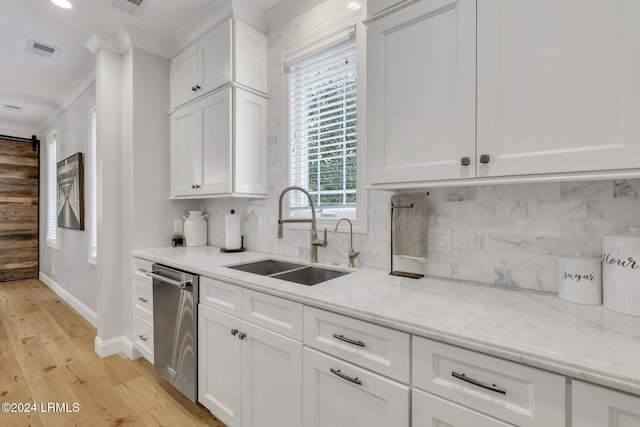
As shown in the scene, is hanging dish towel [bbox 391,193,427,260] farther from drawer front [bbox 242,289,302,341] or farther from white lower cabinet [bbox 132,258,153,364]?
white lower cabinet [bbox 132,258,153,364]

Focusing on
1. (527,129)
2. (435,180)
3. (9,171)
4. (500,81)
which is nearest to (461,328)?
(435,180)

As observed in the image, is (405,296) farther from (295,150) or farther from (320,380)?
(295,150)

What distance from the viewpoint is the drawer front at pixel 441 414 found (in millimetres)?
876

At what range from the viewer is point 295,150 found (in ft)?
7.57

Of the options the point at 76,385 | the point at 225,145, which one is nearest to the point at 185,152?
the point at 225,145

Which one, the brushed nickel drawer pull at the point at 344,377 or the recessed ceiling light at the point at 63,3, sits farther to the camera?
the recessed ceiling light at the point at 63,3

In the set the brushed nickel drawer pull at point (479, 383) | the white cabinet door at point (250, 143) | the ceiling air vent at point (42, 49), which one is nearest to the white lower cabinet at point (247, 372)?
the brushed nickel drawer pull at point (479, 383)

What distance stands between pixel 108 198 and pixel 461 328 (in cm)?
291

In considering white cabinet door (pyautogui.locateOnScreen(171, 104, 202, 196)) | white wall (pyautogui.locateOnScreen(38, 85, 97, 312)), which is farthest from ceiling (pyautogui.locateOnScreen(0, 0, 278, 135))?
white cabinet door (pyautogui.locateOnScreen(171, 104, 202, 196))

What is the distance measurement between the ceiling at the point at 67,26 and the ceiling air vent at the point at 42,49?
0.04m

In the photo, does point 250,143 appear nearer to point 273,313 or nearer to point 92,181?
point 273,313

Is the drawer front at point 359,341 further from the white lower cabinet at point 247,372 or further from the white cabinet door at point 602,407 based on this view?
the white cabinet door at point 602,407

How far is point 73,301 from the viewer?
157 inches

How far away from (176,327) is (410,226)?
1595mm
